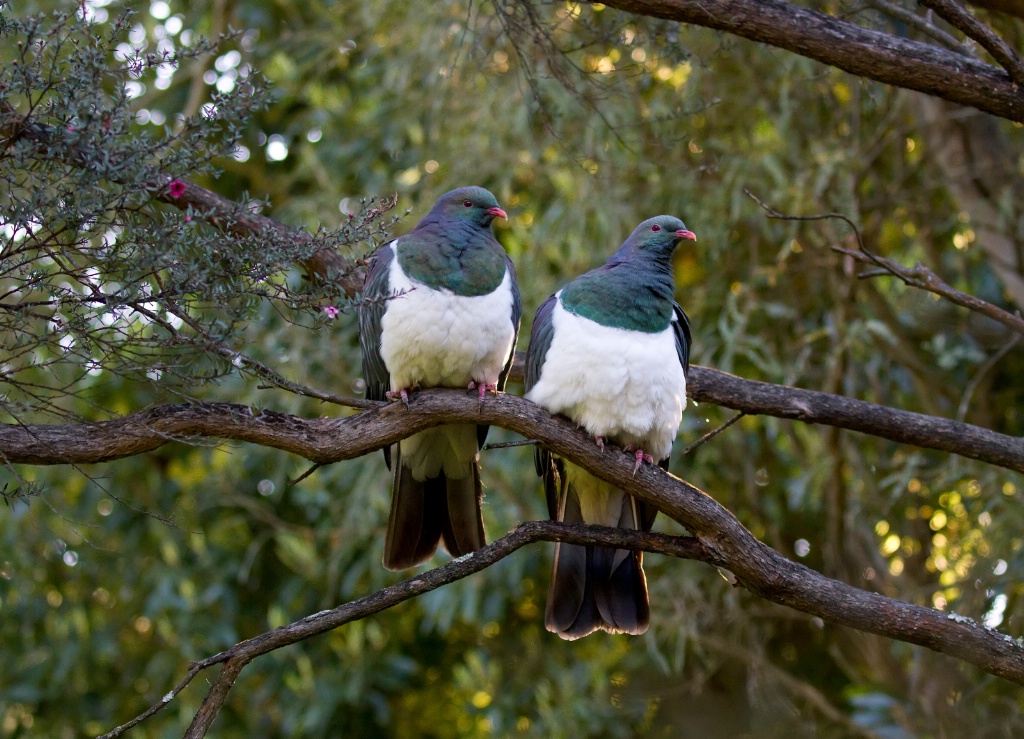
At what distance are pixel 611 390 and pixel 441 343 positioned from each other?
1.63 feet

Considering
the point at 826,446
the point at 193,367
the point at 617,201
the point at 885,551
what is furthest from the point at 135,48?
the point at 885,551

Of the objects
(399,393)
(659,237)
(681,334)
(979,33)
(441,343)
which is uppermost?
(979,33)

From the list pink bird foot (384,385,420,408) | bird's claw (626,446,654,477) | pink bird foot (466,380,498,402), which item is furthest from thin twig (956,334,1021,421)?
pink bird foot (384,385,420,408)

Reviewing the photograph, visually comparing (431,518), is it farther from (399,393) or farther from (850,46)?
(850,46)

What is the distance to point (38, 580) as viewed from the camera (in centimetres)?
602

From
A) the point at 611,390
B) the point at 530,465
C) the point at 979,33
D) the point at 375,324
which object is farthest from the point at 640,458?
the point at 530,465

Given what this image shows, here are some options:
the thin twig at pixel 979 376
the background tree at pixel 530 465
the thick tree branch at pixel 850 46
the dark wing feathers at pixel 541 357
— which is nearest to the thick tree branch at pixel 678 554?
the dark wing feathers at pixel 541 357

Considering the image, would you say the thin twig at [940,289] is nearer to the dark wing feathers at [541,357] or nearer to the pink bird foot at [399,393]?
the dark wing feathers at [541,357]

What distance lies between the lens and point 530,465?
541 cm

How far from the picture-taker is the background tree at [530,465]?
509 cm

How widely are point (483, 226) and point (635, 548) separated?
47.1 inches

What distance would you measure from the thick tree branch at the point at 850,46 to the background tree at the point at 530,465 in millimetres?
1556

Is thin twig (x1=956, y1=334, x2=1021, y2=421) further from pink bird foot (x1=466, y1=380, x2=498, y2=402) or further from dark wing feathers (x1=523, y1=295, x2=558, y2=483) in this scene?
pink bird foot (x1=466, y1=380, x2=498, y2=402)

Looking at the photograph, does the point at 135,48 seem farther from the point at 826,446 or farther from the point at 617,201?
the point at 826,446
